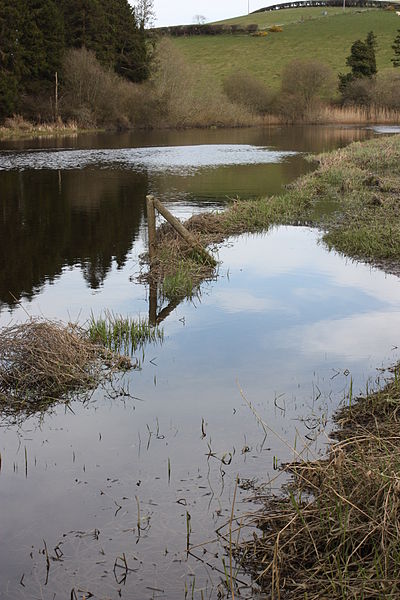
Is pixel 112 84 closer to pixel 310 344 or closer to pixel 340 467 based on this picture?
pixel 310 344

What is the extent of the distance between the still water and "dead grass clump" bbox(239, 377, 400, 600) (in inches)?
15.2

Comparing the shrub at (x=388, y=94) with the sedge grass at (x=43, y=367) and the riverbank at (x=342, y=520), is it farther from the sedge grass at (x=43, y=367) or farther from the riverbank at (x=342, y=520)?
the sedge grass at (x=43, y=367)

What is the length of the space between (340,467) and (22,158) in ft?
104

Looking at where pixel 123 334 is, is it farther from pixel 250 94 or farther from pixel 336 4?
pixel 336 4

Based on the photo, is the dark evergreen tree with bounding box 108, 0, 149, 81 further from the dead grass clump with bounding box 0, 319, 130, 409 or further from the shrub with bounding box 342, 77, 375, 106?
the dead grass clump with bounding box 0, 319, 130, 409

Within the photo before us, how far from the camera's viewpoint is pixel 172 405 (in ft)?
25.4

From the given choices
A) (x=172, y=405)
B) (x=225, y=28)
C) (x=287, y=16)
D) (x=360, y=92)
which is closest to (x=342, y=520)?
(x=172, y=405)

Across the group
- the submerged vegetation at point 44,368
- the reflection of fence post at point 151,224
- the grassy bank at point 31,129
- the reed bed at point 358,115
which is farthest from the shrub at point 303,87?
the submerged vegetation at point 44,368

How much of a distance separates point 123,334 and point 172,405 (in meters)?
2.27

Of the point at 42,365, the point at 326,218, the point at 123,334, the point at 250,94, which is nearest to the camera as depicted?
the point at 42,365

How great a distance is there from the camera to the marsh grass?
9.38m

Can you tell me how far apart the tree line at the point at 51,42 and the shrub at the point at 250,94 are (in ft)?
38.4

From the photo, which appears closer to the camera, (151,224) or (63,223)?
(151,224)

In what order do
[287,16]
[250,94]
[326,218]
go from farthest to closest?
[287,16] < [250,94] < [326,218]
